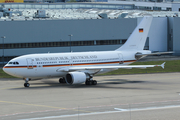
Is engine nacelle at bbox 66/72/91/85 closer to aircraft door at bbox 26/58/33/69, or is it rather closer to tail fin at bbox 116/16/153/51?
aircraft door at bbox 26/58/33/69

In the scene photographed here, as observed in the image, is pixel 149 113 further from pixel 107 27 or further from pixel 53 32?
pixel 107 27

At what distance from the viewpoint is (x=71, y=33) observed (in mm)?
78688

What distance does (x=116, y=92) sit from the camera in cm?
3556

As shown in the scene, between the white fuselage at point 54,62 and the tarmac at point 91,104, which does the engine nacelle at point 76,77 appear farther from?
the tarmac at point 91,104

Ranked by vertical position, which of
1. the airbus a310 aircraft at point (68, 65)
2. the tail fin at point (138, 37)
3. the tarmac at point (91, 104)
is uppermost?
the tail fin at point (138, 37)

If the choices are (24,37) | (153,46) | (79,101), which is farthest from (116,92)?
(153,46)

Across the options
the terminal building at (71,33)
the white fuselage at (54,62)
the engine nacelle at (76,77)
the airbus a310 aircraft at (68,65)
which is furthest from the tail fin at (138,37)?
the terminal building at (71,33)

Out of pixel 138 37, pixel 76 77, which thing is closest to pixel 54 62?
pixel 76 77

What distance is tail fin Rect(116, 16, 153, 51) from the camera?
50.3m

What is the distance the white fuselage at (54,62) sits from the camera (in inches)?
1566

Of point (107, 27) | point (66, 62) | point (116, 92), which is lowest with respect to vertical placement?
point (116, 92)

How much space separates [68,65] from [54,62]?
→ 222cm

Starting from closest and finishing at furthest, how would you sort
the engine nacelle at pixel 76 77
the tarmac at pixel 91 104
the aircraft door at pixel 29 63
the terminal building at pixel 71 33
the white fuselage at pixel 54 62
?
the tarmac at pixel 91 104 < the white fuselage at pixel 54 62 < the aircraft door at pixel 29 63 < the engine nacelle at pixel 76 77 < the terminal building at pixel 71 33

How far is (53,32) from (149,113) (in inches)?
2205
